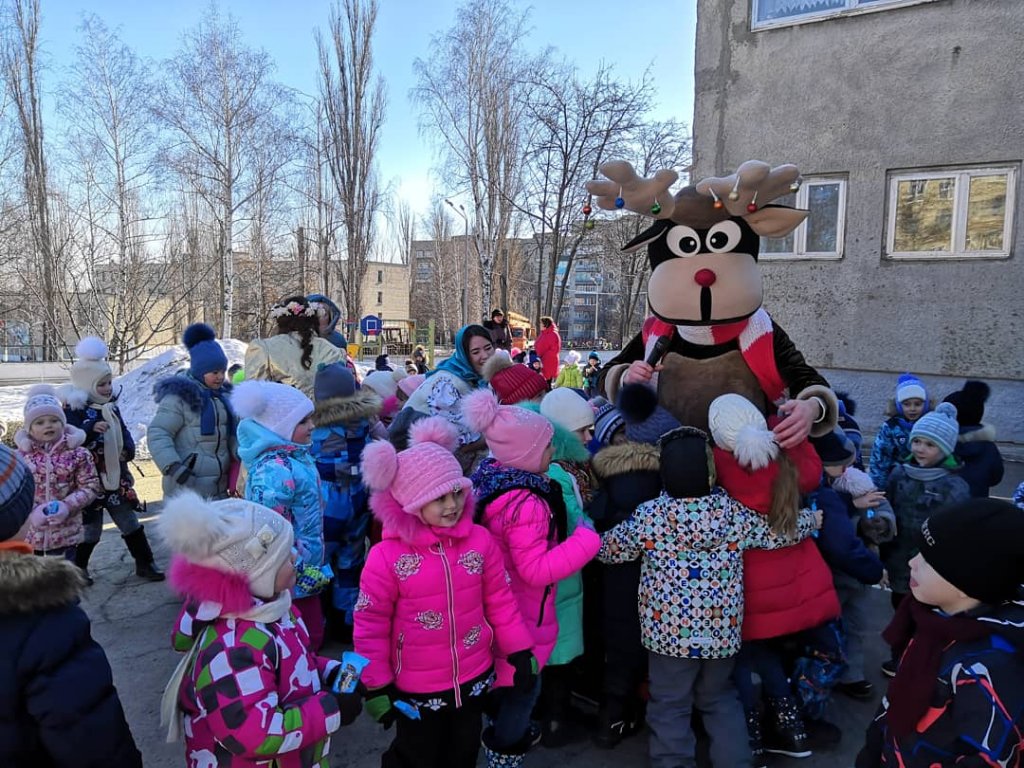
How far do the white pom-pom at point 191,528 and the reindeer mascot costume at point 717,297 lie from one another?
203 centimetres

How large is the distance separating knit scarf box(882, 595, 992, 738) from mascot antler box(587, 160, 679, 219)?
6.49 ft

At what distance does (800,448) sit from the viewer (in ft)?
9.18

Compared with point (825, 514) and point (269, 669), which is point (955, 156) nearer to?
point (825, 514)

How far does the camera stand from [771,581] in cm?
265

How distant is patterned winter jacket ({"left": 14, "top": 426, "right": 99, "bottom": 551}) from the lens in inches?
153

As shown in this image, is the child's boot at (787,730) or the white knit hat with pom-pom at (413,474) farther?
the child's boot at (787,730)

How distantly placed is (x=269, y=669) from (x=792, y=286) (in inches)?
344

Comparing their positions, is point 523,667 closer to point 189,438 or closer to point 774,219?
point 774,219

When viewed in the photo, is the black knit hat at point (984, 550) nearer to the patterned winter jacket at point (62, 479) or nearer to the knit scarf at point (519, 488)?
the knit scarf at point (519, 488)

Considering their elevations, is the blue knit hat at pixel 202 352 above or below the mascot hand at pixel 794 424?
above

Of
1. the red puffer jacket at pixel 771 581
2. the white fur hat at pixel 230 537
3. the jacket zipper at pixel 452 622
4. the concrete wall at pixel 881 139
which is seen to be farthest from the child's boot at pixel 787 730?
the concrete wall at pixel 881 139

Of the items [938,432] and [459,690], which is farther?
[938,432]

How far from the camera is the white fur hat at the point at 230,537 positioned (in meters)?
1.73

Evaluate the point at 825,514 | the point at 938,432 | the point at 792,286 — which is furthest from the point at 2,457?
the point at 792,286
